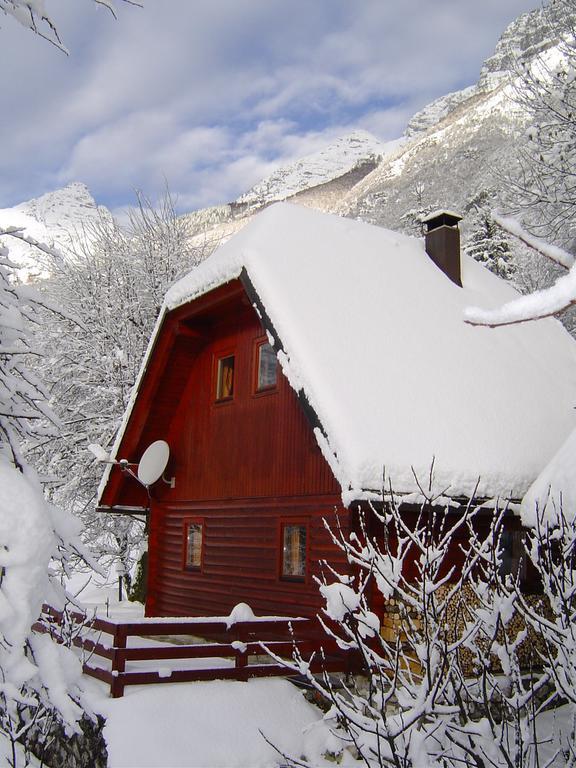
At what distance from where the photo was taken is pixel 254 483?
38.1 ft

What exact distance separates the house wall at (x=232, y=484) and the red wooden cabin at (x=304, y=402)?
0.03 meters

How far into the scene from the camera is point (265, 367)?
11938 mm

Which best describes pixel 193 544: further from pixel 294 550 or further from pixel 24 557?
pixel 24 557

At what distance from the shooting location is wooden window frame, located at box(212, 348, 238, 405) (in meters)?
12.6

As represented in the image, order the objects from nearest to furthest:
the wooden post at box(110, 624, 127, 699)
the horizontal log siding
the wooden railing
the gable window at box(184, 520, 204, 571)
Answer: the wooden post at box(110, 624, 127, 699) < the wooden railing < the horizontal log siding < the gable window at box(184, 520, 204, 571)

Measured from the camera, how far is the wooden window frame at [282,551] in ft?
33.6

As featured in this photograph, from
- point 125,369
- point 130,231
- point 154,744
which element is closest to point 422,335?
point 154,744

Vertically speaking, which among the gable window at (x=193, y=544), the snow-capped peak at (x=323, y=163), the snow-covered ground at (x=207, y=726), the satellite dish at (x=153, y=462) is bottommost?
the snow-covered ground at (x=207, y=726)

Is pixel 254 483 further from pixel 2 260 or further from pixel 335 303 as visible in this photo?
pixel 2 260

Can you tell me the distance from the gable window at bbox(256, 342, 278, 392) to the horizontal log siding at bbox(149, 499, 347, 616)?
74.5 inches

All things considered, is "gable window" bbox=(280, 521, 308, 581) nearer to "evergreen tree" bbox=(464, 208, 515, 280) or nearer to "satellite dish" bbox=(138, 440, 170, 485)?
"satellite dish" bbox=(138, 440, 170, 485)

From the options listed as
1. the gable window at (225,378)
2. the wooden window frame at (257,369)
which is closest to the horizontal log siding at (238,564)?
the wooden window frame at (257,369)

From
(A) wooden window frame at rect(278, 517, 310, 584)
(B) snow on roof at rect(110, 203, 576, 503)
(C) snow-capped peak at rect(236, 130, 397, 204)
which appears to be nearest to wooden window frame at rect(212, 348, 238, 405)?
(B) snow on roof at rect(110, 203, 576, 503)

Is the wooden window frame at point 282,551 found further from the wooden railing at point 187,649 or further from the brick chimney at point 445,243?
the brick chimney at point 445,243
